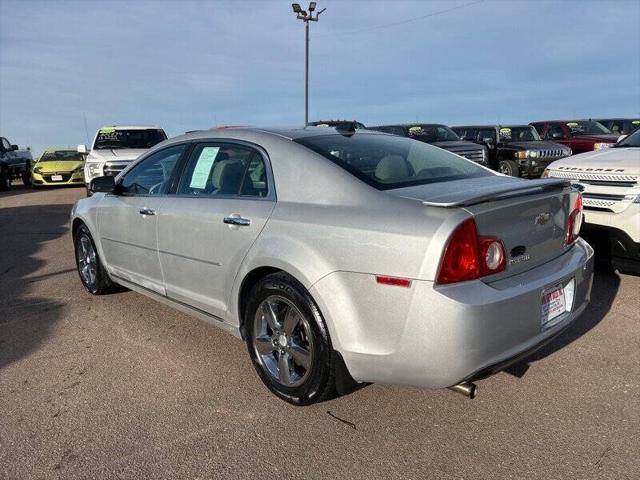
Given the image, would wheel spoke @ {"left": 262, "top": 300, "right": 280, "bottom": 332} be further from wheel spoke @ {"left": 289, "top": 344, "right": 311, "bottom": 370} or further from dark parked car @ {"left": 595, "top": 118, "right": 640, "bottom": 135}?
dark parked car @ {"left": 595, "top": 118, "right": 640, "bottom": 135}

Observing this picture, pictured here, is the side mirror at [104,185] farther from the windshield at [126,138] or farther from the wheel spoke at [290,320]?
the windshield at [126,138]

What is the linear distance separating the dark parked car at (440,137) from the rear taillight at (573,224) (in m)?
9.54

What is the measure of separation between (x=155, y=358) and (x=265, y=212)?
142 cm

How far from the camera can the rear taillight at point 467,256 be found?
7.43 feet

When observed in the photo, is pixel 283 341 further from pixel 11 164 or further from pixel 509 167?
pixel 11 164

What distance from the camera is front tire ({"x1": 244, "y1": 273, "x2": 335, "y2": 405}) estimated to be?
2.69 m

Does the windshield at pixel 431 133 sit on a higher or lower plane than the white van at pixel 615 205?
higher

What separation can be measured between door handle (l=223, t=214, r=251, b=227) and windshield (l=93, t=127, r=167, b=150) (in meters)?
9.53

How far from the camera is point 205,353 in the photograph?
11.9ft

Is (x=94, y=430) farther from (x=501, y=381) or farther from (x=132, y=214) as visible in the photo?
(x=501, y=381)

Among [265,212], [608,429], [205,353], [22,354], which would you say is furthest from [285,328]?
[22,354]

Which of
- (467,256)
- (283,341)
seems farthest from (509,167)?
(467,256)

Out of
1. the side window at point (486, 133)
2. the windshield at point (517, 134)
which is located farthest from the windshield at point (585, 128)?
the side window at point (486, 133)

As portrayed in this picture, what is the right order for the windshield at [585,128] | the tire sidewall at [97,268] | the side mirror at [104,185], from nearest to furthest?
1. the side mirror at [104,185]
2. the tire sidewall at [97,268]
3. the windshield at [585,128]
